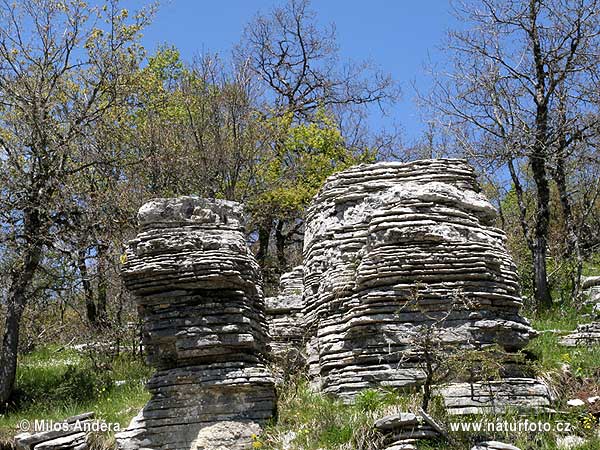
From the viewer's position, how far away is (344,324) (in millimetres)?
10016

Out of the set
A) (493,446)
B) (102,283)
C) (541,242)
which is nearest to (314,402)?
(493,446)

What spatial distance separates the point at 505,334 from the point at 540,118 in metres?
8.85

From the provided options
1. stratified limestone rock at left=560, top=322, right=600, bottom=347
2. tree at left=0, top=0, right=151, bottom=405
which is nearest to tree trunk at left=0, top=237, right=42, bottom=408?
tree at left=0, top=0, right=151, bottom=405

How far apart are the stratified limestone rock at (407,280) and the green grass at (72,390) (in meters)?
3.29

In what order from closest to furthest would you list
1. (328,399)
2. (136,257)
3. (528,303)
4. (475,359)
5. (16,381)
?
(475,359) < (328,399) < (136,257) < (16,381) < (528,303)

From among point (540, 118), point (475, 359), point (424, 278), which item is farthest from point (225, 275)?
point (540, 118)

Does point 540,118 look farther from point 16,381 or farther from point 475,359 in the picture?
point 16,381

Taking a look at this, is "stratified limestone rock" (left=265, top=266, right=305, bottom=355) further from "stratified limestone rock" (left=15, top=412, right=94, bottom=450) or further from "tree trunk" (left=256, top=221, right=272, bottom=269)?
"tree trunk" (left=256, top=221, right=272, bottom=269)

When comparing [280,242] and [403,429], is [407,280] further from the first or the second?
[280,242]

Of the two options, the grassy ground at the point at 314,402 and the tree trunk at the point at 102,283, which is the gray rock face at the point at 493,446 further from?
the tree trunk at the point at 102,283

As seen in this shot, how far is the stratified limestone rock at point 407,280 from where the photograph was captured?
9.45 meters

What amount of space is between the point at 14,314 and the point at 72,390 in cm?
178

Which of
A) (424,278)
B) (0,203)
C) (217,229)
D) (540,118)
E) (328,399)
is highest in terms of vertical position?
(540,118)

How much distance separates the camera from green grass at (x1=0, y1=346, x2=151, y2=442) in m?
11.5
